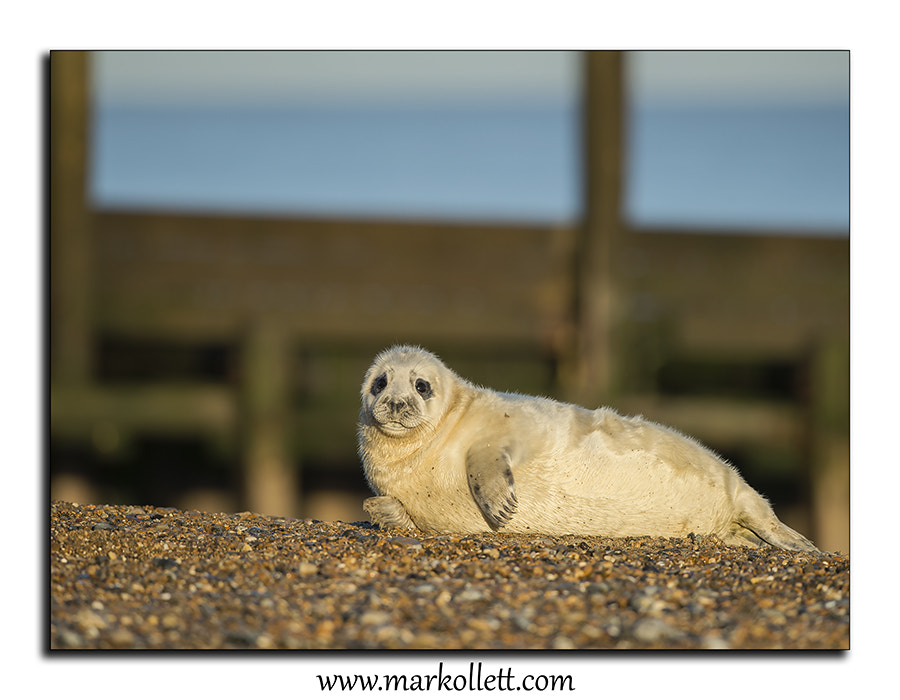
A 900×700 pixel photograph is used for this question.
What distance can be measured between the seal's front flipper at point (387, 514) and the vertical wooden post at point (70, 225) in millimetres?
4856

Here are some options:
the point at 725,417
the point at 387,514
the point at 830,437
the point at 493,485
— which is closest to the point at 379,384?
the point at 387,514

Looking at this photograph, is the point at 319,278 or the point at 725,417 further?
the point at 319,278

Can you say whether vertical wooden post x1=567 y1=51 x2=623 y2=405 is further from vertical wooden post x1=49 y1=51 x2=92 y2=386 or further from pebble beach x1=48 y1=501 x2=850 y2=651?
pebble beach x1=48 y1=501 x2=850 y2=651

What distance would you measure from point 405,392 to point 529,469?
28.5 inches

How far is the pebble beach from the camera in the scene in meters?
4.21

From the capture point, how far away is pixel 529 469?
567 centimetres

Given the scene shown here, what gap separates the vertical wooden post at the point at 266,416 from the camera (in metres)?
10.0

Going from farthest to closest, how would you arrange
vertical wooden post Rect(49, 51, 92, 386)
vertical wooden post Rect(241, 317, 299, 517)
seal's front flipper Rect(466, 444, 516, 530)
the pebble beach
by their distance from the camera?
1. vertical wooden post Rect(241, 317, 299, 517)
2. vertical wooden post Rect(49, 51, 92, 386)
3. seal's front flipper Rect(466, 444, 516, 530)
4. the pebble beach

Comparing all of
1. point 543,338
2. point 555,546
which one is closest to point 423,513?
point 555,546

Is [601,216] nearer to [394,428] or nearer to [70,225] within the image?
[70,225]

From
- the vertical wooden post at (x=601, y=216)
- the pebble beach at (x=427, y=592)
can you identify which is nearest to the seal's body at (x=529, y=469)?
the pebble beach at (x=427, y=592)

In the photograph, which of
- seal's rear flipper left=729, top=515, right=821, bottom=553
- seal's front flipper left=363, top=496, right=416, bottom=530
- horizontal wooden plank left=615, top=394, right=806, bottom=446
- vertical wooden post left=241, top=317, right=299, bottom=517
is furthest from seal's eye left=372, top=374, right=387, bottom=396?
horizontal wooden plank left=615, top=394, right=806, bottom=446
